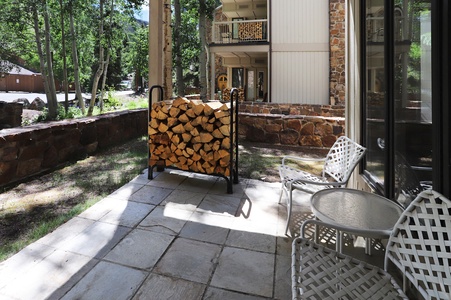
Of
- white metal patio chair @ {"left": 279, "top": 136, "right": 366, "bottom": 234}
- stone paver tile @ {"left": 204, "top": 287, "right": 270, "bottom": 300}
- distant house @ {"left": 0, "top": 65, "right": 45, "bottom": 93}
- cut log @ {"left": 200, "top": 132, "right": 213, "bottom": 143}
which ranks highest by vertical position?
distant house @ {"left": 0, "top": 65, "right": 45, "bottom": 93}

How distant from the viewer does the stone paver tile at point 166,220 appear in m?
2.55

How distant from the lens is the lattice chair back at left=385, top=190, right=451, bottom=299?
1.19m

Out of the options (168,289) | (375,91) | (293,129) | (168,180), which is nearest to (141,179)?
(168,180)

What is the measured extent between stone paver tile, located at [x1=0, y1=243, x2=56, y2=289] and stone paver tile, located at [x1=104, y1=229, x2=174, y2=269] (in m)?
0.49

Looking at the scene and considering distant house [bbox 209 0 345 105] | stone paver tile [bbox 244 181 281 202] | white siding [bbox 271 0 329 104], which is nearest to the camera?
stone paver tile [bbox 244 181 281 202]

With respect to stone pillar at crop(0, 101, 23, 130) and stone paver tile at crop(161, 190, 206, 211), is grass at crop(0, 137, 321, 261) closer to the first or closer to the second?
stone paver tile at crop(161, 190, 206, 211)

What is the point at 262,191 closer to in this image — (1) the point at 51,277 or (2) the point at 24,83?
(1) the point at 51,277

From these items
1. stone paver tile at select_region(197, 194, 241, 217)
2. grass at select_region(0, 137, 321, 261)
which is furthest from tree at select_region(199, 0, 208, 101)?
stone paver tile at select_region(197, 194, 241, 217)

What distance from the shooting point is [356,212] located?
1832 millimetres

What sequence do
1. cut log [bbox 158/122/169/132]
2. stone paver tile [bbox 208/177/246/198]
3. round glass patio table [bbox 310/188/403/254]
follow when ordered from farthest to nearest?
cut log [bbox 158/122/169/132], stone paver tile [bbox 208/177/246/198], round glass patio table [bbox 310/188/403/254]

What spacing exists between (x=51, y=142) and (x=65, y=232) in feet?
7.57

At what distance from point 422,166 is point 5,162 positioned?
14.5 feet

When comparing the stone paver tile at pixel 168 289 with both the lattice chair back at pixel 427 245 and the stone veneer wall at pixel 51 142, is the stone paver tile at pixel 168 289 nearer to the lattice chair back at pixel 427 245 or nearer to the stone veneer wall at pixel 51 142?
the lattice chair back at pixel 427 245

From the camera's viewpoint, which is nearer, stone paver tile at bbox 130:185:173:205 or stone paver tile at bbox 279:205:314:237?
stone paver tile at bbox 279:205:314:237
